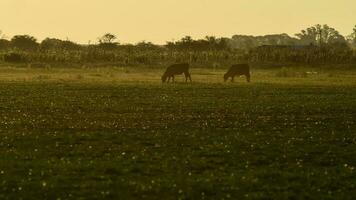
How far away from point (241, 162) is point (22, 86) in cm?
3362

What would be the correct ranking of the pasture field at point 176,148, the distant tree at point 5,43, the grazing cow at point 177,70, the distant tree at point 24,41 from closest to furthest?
the pasture field at point 176,148, the grazing cow at point 177,70, the distant tree at point 24,41, the distant tree at point 5,43

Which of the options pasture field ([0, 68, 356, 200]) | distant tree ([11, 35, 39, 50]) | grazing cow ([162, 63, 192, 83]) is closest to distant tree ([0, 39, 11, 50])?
distant tree ([11, 35, 39, 50])

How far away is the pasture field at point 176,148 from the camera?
18031mm

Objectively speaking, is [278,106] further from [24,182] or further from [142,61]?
[142,61]

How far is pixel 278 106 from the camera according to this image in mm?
38562

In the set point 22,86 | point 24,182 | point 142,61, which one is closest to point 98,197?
point 24,182

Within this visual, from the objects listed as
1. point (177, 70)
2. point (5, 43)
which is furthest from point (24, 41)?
point (177, 70)

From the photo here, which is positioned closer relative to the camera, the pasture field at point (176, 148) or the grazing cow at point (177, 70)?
the pasture field at point (176, 148)

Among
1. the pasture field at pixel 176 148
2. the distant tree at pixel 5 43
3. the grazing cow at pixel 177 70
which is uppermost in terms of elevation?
the distant tree at pixel 5 43

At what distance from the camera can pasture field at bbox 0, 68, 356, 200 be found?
1803 cm

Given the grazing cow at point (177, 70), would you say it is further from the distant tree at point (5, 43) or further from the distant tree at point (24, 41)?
the distant tree at point (5, 43)

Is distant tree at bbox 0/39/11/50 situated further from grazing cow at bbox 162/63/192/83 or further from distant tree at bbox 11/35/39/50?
grazing cow at bbox 162/63/192/83

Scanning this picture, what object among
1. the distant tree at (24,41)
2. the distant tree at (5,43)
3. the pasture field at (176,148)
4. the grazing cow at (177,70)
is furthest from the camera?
the distant tree at (5,43)

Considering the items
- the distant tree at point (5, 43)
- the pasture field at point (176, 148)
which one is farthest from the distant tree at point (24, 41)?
the pasture field at point (176, 148)
